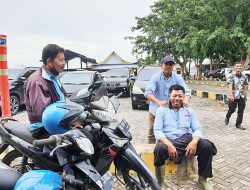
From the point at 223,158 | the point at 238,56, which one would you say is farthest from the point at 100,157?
the point at 238,56

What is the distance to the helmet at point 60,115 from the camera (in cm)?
233

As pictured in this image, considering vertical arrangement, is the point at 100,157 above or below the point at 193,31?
below

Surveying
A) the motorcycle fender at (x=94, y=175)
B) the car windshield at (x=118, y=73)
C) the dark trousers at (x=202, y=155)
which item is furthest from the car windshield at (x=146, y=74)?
the motorcycle fender at (x=94, y=175)

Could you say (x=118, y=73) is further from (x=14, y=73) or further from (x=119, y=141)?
(x=119, y=141)

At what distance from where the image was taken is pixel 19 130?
332 cm

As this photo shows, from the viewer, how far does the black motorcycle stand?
7.57 feet

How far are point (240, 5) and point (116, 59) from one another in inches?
1107

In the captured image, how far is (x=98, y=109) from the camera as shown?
279 cm

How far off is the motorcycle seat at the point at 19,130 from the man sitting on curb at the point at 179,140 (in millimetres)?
1504

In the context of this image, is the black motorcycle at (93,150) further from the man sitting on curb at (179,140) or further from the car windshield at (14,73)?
the car windshield at (14,73)

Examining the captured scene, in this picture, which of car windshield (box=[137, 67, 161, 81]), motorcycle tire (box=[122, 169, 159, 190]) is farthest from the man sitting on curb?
car windshield (box=[137, 67, 161, 81])

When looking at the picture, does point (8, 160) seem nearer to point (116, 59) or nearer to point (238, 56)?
point (238, 56)

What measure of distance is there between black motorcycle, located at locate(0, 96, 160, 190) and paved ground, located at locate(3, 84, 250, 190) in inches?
51.8

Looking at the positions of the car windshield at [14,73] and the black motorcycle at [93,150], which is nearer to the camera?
the black motorcycle at [93,150]
